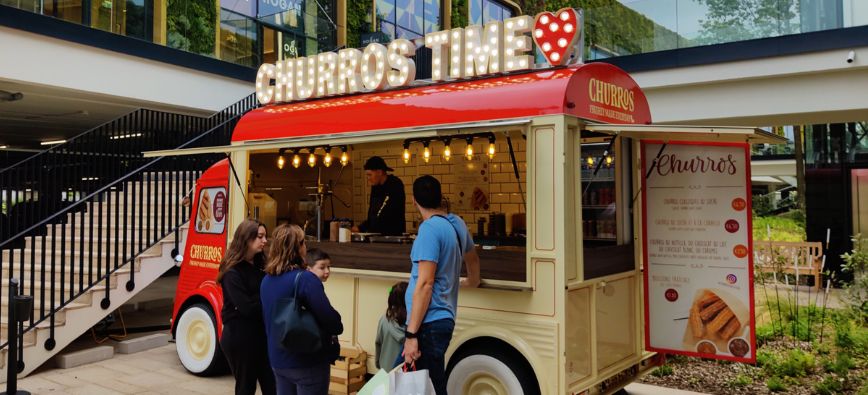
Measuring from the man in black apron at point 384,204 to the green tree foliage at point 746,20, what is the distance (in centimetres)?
742

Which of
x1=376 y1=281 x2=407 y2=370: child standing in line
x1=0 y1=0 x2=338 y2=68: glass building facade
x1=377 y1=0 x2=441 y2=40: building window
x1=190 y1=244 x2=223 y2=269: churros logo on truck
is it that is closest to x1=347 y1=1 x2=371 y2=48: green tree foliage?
x1=377 y1=0 x2=441 y2=40: building window

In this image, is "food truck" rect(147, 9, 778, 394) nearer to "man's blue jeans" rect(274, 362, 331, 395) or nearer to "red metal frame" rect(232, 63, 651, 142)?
"red metal frame" rect(232, 63, 651, 142)

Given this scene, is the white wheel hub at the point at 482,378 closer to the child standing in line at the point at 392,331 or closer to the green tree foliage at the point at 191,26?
the child standing in line at the point at 392,331

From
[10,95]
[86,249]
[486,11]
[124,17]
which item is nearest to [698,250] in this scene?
[86,249]

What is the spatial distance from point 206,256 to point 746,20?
9988 millimetres

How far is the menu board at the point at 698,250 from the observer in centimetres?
559

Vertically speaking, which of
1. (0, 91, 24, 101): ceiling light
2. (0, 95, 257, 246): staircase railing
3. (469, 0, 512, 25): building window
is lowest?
(0, 95, 257, 246): staircase railing

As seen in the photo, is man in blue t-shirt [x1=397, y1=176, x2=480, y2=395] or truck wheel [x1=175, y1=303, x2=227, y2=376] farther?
truck wheel [x1=175, y1=303, x2=227, y2=376]

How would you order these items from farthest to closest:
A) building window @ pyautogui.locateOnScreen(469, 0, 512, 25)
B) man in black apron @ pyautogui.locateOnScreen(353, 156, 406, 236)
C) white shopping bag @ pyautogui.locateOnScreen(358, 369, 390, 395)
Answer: building window @ pyautogui.locateOnScreen(469, 0, 512, 25) < man in black apron @ pyautogui.locateOnScreen(353, 156, 406, 236) < white shopping bag @ pyautogui.locateOnScreen(358, 369, 390, 395)

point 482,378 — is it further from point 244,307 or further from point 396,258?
point 244,307

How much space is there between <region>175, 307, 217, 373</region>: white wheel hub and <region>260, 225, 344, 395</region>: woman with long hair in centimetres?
327

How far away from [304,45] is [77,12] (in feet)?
20.7

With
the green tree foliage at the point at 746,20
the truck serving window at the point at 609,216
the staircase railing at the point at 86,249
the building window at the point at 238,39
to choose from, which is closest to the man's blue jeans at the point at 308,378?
the truck serving window at the point at 609,216

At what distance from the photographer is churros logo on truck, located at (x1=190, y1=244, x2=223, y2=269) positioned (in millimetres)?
7309
